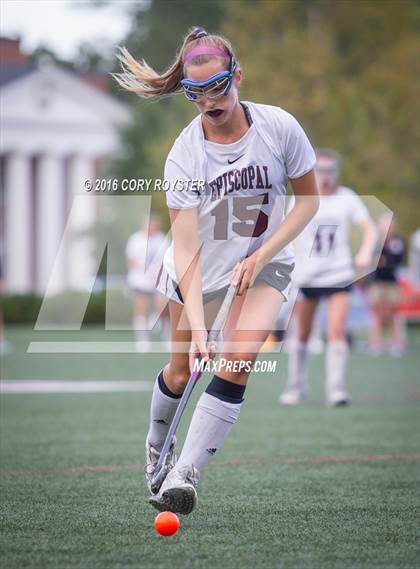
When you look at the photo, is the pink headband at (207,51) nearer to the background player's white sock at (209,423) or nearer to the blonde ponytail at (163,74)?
the blonde ponytail at (163,74)

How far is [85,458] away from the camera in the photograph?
6.34 meters

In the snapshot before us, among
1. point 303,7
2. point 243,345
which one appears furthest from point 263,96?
point 243,345

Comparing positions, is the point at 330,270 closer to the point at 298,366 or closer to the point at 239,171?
the point at 298,366

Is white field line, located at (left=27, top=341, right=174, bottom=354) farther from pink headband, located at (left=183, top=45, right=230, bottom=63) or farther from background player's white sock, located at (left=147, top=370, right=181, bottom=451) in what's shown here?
pink headband, located at (left=183, top=45, right=230, bottom=63)

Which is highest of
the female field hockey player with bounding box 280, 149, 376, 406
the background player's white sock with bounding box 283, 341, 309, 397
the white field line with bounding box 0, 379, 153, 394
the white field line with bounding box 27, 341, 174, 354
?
the female field hockey player with bounding box 280, 149, 376, 406

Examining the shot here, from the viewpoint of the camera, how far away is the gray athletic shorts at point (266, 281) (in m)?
4.68

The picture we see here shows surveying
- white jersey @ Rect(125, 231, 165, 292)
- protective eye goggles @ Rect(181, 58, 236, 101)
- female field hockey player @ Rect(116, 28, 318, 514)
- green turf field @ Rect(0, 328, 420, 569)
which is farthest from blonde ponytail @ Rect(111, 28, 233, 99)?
white jersey @ Rect(125, 231, 165, 292)

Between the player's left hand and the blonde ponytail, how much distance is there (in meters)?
0.79

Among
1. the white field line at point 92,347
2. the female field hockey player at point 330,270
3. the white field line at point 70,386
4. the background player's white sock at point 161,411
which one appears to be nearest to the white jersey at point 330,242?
the female field hockey player at point 330,270

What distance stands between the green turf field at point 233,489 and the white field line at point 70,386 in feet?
2.06

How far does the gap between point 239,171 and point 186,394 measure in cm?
90

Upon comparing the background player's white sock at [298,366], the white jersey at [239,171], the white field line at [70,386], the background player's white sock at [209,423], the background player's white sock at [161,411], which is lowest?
the white field line at [70,386]

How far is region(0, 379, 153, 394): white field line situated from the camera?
1052 cm

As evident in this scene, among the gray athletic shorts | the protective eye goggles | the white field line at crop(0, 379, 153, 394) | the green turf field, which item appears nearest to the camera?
the green turf field
